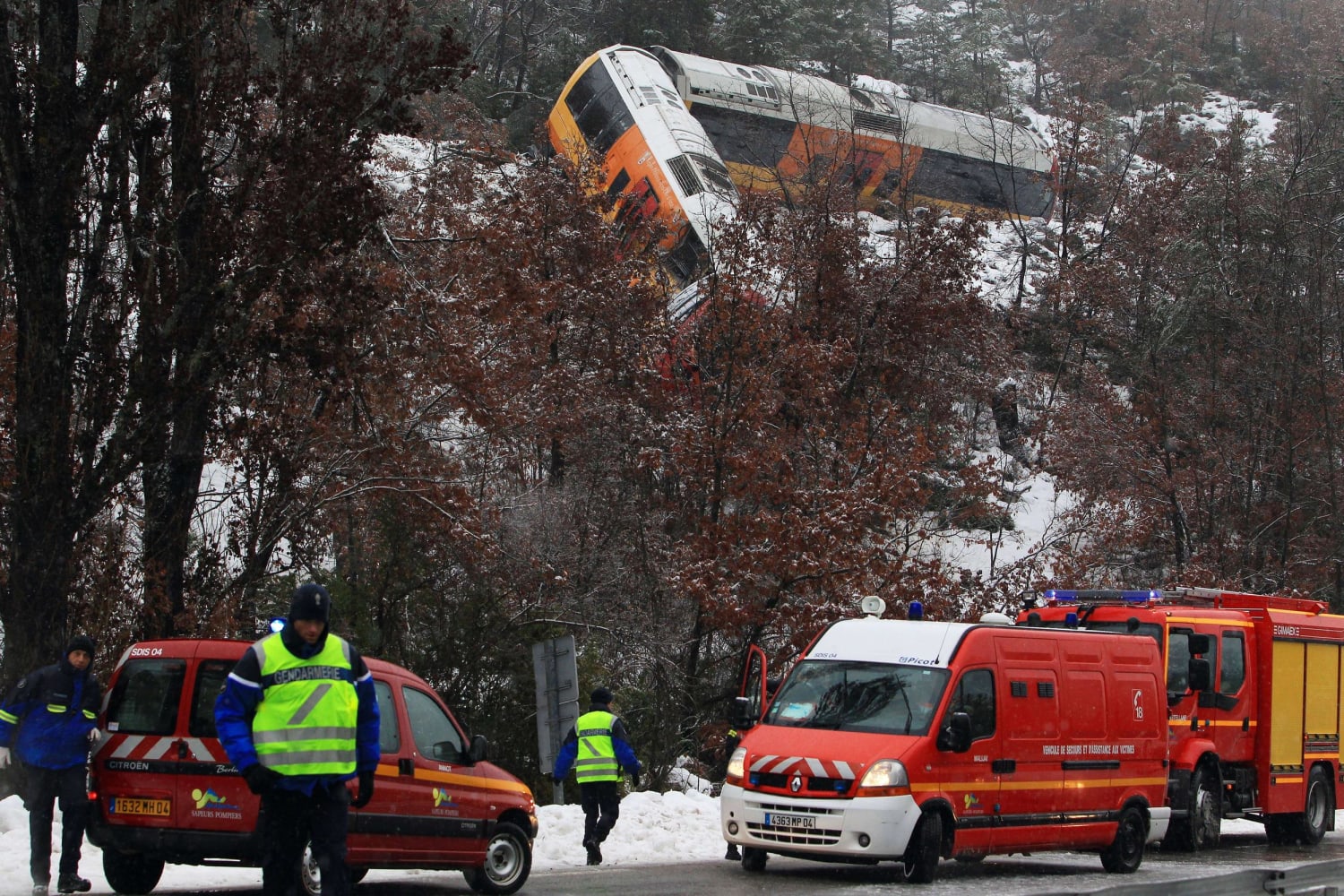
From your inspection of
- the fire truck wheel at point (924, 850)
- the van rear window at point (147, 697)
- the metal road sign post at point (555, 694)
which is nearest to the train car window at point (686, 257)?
the metal road sign post at point (555, 694)

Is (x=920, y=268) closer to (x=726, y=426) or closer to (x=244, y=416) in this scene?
(x=726, y=426)

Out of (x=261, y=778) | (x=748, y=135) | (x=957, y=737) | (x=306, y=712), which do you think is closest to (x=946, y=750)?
(x=957, y=737)

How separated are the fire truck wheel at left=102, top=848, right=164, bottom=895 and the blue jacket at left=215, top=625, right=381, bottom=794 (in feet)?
11.6

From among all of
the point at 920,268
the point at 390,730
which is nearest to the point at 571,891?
the point at 390,730

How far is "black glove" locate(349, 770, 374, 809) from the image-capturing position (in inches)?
266

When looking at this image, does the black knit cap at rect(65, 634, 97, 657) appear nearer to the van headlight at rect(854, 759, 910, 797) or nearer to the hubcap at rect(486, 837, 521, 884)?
the hubcap at rect(486, 837, 521, 884)

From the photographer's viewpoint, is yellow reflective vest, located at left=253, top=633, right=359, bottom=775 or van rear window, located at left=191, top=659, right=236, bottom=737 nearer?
yellow reflective vest, located at left=253, top=633, right=359, bottom=775

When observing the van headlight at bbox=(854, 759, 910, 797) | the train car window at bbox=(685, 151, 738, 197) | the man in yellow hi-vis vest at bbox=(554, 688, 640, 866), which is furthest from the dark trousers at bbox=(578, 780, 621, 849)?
the train car window at bbox=(685, 151, 738, 197)

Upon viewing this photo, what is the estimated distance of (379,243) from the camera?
55.0ft

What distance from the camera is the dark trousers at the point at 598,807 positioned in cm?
1323

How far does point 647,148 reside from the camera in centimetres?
4203

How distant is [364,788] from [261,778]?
20.8 inches

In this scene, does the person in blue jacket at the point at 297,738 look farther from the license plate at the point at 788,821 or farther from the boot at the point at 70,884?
the license plate at the point at 788,821

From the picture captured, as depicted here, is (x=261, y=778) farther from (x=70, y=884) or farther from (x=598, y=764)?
(x=598, y=764)
